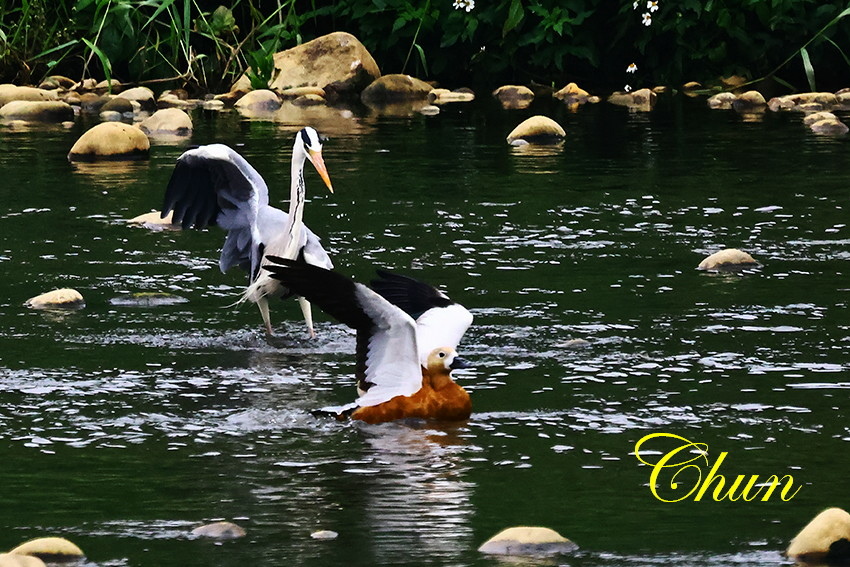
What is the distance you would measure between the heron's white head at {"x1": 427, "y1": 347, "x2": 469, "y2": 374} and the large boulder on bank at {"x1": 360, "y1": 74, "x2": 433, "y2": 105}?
12273mm

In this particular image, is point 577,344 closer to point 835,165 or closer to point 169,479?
point 169,479

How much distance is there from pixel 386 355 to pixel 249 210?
2.29 m

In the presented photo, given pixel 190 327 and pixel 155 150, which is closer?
pixel 190 327

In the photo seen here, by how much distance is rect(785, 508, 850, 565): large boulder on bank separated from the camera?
4.80m

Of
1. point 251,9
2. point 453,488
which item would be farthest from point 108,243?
point 251,9

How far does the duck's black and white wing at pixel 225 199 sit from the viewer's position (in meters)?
8.51

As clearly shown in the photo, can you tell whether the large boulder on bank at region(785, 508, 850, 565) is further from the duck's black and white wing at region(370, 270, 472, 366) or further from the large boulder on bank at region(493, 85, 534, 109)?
the large boulder on bank at region(493, 85, 534, 109)

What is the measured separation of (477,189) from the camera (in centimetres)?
1201

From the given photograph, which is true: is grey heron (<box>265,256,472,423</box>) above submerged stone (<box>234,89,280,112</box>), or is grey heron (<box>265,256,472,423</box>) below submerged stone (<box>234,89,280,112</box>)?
below

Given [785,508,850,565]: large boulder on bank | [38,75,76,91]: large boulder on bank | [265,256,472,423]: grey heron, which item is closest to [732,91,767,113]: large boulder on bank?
[38,75,76,91]: large boulder on bank

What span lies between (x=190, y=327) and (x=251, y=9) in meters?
11.5

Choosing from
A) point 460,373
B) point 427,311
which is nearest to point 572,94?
point 460,373

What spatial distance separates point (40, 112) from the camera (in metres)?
16.8

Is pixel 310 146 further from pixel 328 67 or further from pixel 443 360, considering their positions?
pixel 328 67
